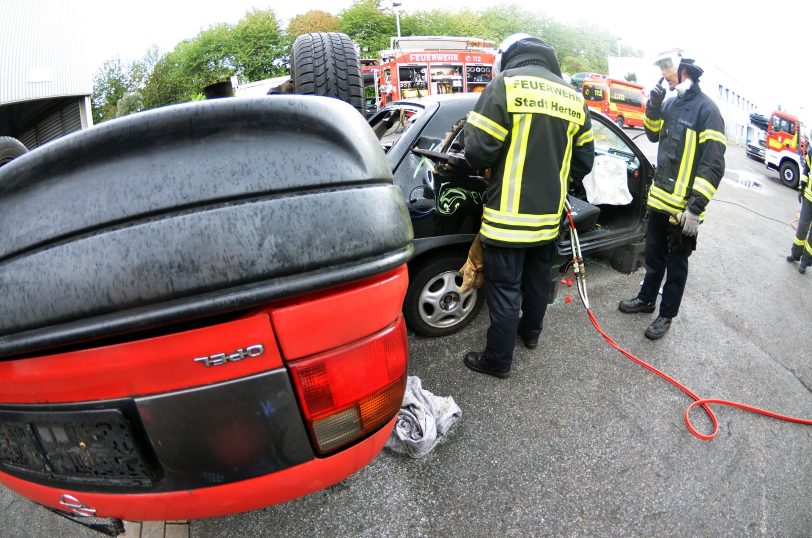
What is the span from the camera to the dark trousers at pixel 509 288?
2.43 meters

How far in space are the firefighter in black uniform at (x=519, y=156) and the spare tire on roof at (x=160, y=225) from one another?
154 centimetres

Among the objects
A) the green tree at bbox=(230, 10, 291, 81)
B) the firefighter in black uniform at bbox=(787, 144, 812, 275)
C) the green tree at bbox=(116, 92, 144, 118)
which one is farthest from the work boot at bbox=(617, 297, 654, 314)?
the green tree at bbox=(230, 10, 291, 81)

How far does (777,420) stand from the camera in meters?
2.41

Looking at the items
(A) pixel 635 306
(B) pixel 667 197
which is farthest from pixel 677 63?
(A) pixel 635 306

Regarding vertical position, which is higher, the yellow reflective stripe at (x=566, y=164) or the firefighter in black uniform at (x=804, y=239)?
the yellow reflective stripe at (x=566, y=164)

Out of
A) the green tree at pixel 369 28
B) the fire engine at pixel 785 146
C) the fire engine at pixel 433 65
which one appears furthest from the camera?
the green tree at pixel 369 28

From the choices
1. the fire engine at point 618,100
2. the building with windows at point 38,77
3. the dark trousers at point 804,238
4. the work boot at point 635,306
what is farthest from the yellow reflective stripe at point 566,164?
the fire engine at point 618,100

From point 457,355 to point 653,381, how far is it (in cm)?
116

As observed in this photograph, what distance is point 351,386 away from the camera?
3.14ft

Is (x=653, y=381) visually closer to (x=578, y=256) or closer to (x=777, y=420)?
(x=777, y=420)

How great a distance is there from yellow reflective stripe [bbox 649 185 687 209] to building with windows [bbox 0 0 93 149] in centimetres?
855

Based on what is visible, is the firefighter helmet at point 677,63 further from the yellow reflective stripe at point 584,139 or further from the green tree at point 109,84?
the green tree at point 109,84

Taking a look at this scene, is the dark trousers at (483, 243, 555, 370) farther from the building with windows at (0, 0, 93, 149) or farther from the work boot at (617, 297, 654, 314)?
the building with windows at (0, 0, 93, 149)

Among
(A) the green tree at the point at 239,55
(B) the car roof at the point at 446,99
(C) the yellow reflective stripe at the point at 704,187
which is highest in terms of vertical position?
(A) the green tree at the point at 239,55
